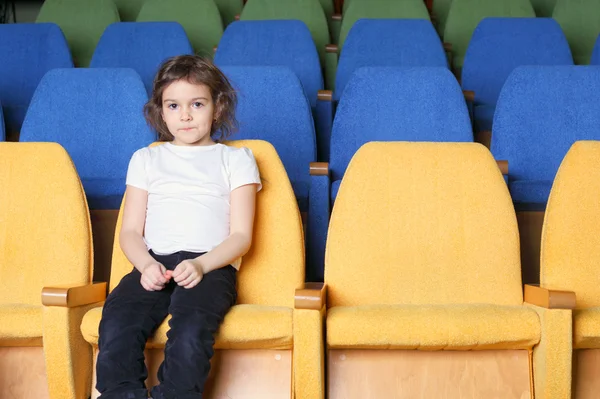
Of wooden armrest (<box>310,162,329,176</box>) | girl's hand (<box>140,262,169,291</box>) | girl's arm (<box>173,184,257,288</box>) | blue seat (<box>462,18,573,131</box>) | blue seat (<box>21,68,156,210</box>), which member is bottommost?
girl's hand (<box>140,262,169,291</box>)

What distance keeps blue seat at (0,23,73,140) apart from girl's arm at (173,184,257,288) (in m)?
0.51

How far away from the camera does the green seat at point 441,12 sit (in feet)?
3.98

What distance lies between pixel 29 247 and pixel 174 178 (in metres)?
0.11

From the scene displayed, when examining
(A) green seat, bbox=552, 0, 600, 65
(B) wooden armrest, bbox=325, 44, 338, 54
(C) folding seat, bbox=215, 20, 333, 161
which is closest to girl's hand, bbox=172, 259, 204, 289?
(C) folding seat, bbox=215, 20, 333, 161

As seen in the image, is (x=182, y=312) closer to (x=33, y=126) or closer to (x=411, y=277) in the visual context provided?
(x=411, y=277)

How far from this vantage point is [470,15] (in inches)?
42.3

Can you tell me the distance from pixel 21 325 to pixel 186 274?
106 mm

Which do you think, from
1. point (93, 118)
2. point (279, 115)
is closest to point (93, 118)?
point (93, 118)

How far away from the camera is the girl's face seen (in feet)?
1.70

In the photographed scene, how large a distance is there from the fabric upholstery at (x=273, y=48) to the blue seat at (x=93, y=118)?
0.68 ft

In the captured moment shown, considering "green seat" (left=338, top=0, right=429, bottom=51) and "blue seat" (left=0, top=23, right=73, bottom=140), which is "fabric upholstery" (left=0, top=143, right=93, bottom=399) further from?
"green seat" (left=338, top=0, right=429, bottom=51)

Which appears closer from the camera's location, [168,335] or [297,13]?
[168,335]

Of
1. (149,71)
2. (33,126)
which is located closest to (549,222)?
(33,126)

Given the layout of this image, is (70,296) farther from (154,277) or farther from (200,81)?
(200,81)
